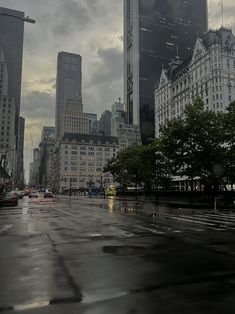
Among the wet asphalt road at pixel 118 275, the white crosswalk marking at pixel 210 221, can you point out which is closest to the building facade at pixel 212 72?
the white crosswalk marking at pixel 210 221

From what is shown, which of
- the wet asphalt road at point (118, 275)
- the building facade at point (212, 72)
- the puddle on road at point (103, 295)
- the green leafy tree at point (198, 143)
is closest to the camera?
the wet asphalt road at point (118, 275)

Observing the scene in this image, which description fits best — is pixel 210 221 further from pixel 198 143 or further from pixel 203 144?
pixel 198 143

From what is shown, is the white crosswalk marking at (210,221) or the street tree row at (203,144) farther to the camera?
the street tree row at (203,144)

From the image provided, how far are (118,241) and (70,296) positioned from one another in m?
6.54

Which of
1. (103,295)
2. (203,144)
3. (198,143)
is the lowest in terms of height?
(103,295)

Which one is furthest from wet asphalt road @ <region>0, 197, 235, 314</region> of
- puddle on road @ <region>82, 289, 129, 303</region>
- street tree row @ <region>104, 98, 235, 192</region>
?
street tree row @ <region>104, 98, 235, 192</region>

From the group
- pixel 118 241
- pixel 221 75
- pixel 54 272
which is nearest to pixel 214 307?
pixel 54 272

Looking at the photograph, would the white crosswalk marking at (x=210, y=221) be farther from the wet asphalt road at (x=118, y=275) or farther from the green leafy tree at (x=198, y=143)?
the green leafy tree at (x=198, y=143)

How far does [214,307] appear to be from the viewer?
5.85m

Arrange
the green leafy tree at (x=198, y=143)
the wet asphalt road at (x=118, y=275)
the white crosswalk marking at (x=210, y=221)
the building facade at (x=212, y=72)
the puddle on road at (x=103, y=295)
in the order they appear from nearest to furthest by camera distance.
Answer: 1. the wet asphalt road at (x=118, y=275)
2. the puddle on road at (x=103, y=295)
3. the white crosswalk marking at (x=210, y=221)
4. the green leafy tree at (x=198, y=143)
5. the building facade at (x=212, y=72)

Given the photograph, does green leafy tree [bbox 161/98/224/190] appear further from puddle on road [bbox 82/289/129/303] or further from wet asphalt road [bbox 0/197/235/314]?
puddle on road [bbox 82/289/129/303]

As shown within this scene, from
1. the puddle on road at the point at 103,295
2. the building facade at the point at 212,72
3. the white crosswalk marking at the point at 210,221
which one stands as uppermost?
the building facade at the point at 212,72

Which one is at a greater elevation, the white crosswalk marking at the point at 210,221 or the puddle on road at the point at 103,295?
the white crosswalk marking at the point at 210,221

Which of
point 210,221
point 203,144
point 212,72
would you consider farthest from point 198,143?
point 212,72
